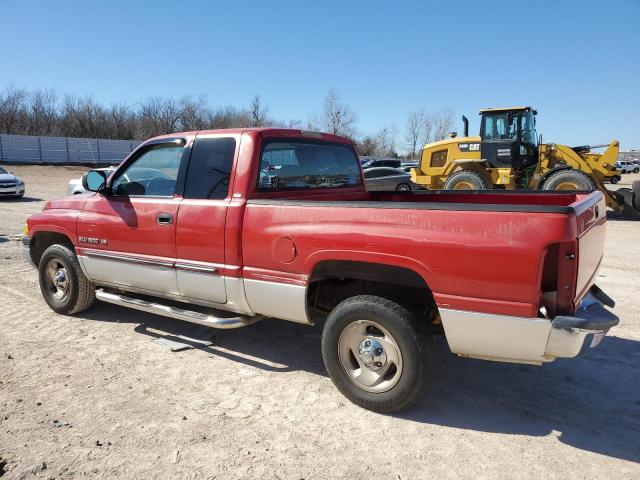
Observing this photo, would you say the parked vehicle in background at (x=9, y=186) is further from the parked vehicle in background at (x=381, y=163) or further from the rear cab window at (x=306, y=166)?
the rear cab window at (x=306, y=166)

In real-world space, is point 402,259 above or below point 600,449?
above

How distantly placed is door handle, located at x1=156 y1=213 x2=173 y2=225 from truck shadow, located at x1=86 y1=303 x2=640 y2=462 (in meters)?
1.24

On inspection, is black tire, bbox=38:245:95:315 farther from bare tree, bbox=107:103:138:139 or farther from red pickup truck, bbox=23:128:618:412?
bare tree, bbox=107:103:138:139

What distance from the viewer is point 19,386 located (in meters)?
3.68

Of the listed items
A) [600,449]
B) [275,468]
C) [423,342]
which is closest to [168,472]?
[275,468]

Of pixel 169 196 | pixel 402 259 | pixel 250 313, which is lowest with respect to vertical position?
pixel 250 313

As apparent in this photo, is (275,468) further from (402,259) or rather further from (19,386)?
(19,386)

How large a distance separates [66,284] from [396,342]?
3.91 m

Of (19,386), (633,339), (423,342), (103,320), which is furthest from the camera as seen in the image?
(103,320)

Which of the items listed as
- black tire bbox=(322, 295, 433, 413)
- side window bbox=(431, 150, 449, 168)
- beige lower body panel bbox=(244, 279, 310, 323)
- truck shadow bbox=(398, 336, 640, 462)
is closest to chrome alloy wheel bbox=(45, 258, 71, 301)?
beige lower body panel bbox=(244, 279, 310, 323)

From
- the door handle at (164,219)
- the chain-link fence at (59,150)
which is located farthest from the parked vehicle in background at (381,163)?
the chain-link fence at (59,150)

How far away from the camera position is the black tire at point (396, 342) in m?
3.12

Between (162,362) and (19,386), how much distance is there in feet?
3.50

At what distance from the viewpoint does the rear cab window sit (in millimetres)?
4035
